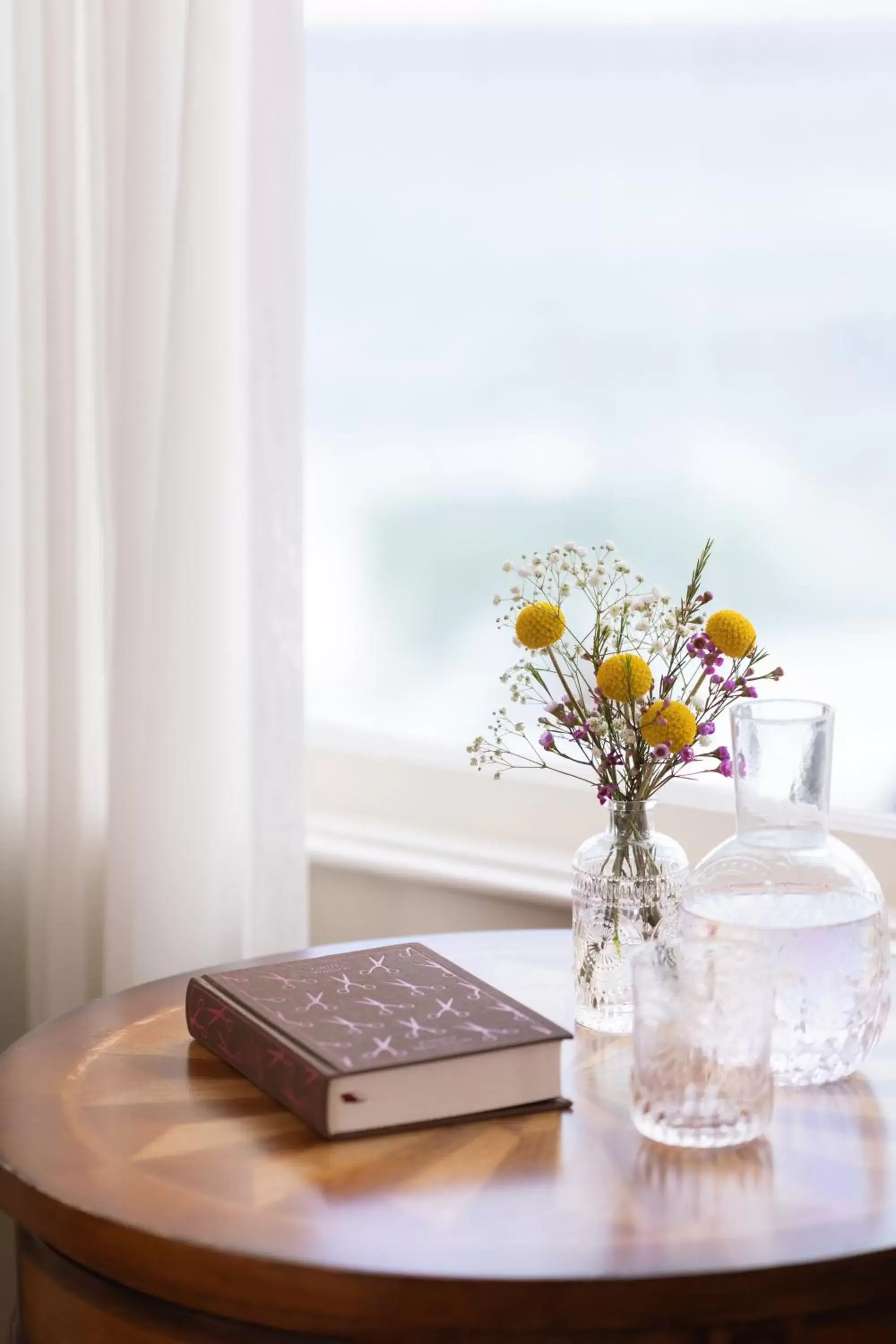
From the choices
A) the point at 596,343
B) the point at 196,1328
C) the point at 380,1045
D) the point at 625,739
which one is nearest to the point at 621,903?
the point at 625,739

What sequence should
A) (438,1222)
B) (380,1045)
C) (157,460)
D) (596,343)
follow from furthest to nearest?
(596,343) → (157,460) → (380,1045) → (438,1222)

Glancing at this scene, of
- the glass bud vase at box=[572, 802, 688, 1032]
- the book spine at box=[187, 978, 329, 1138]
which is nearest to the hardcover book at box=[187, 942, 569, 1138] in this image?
the book spine at box=[187, 978, 329, 1138]

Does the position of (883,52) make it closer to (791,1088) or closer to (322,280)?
(322,280)

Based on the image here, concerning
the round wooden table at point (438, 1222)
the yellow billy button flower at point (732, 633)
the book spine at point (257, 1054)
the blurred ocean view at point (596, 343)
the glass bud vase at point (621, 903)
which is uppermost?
the blurred ocean view at point (596, 343)

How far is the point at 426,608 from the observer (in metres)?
1.82

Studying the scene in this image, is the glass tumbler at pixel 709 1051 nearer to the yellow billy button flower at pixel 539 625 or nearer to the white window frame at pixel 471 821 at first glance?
the yellow billy button flower at pixel 539 625

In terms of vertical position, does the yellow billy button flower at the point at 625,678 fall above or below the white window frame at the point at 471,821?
above

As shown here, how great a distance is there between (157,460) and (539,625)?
55 cm

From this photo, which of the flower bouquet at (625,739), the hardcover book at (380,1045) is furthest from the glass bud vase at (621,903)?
the hardcover book at (380,1045)

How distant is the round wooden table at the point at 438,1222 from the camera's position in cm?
72

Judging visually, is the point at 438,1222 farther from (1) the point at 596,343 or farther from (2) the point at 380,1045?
(1) the point at 596,343

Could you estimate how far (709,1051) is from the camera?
0.85 meters

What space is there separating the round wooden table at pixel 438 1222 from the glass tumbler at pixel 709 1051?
0.02 metres

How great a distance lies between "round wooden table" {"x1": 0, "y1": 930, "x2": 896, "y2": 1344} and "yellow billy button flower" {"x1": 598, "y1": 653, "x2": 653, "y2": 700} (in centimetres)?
25
